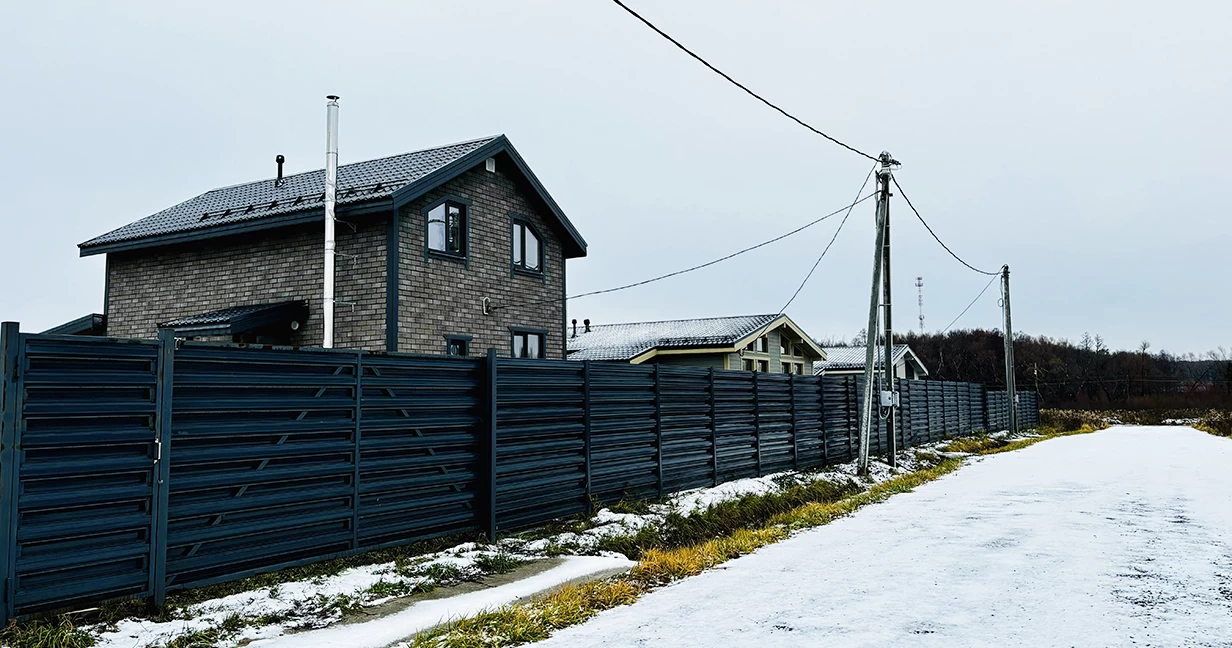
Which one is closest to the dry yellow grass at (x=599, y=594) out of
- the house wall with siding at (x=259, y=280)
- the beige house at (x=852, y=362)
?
the house wall with siding at (x=259, y=280)

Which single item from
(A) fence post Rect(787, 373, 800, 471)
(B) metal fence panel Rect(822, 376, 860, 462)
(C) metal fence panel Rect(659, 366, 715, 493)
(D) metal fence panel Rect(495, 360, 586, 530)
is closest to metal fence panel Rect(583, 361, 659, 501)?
(D) metal fence panel Rect(495, 360, 586, 530)

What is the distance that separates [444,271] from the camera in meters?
16.5

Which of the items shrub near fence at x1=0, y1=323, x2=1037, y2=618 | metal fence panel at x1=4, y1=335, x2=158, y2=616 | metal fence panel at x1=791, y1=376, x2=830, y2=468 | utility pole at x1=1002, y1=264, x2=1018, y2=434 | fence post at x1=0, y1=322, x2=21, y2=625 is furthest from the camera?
utility pole at x1=1002, y1=264, x2=1018, y2=434

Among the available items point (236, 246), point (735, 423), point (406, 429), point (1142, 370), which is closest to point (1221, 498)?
point (735, 423)

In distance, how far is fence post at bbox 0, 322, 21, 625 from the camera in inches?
197

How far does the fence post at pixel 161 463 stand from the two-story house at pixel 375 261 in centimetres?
926

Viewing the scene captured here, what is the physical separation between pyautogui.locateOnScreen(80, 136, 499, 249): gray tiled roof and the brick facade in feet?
1.51

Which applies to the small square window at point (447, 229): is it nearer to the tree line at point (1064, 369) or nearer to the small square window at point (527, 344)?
the small square window at point (527, 344)

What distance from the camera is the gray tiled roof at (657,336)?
30.0 m

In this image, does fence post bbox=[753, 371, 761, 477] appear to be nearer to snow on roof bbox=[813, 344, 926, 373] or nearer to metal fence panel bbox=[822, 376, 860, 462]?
metal fence panel bbox=[822, 376, 860, 462]

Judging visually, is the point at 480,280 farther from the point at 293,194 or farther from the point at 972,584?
the point at 972,584

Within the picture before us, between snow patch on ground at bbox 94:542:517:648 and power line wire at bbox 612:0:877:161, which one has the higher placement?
power line wire at bbox 612:0:877:161

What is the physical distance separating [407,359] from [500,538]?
2.07 m

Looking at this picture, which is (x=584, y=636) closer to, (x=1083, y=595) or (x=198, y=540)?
(x=198, y=540)
